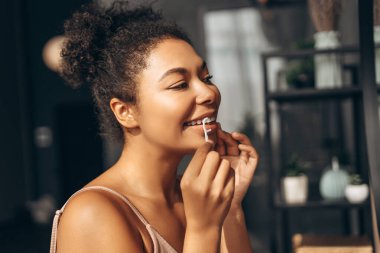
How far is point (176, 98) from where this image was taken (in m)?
1.34

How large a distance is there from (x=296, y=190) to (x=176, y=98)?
1973 millimetres

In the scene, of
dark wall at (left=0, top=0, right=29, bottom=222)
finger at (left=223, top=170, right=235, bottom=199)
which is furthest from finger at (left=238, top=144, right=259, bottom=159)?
dark wall at (left=0, top=0, right=29, bottom=222)

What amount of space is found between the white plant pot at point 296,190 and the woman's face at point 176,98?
1910 mm

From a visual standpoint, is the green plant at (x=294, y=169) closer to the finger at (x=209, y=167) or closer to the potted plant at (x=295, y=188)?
the potted plant at (x=295, y=188)

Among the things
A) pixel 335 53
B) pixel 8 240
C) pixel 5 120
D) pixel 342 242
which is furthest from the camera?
pixel 5 120

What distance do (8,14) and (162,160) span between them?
776cm

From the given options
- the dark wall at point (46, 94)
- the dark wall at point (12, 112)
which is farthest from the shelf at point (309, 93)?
the dark wall at point (12, 112)

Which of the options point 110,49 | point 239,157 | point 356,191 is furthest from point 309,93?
point 110,49

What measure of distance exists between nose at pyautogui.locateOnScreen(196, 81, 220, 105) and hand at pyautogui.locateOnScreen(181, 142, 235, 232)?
6.1 inches

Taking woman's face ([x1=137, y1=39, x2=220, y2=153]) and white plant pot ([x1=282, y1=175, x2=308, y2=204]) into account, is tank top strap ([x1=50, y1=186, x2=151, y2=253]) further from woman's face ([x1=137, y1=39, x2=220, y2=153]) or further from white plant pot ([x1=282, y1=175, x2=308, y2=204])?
white plant pot ([x1=282, y1=175, x2=308, y2=204])

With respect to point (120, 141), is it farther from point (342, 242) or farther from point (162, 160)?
point (342, 242)

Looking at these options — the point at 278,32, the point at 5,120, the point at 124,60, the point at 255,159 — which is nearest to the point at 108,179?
the point at 124,60

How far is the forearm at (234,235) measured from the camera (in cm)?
153

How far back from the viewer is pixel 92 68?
1.52m
